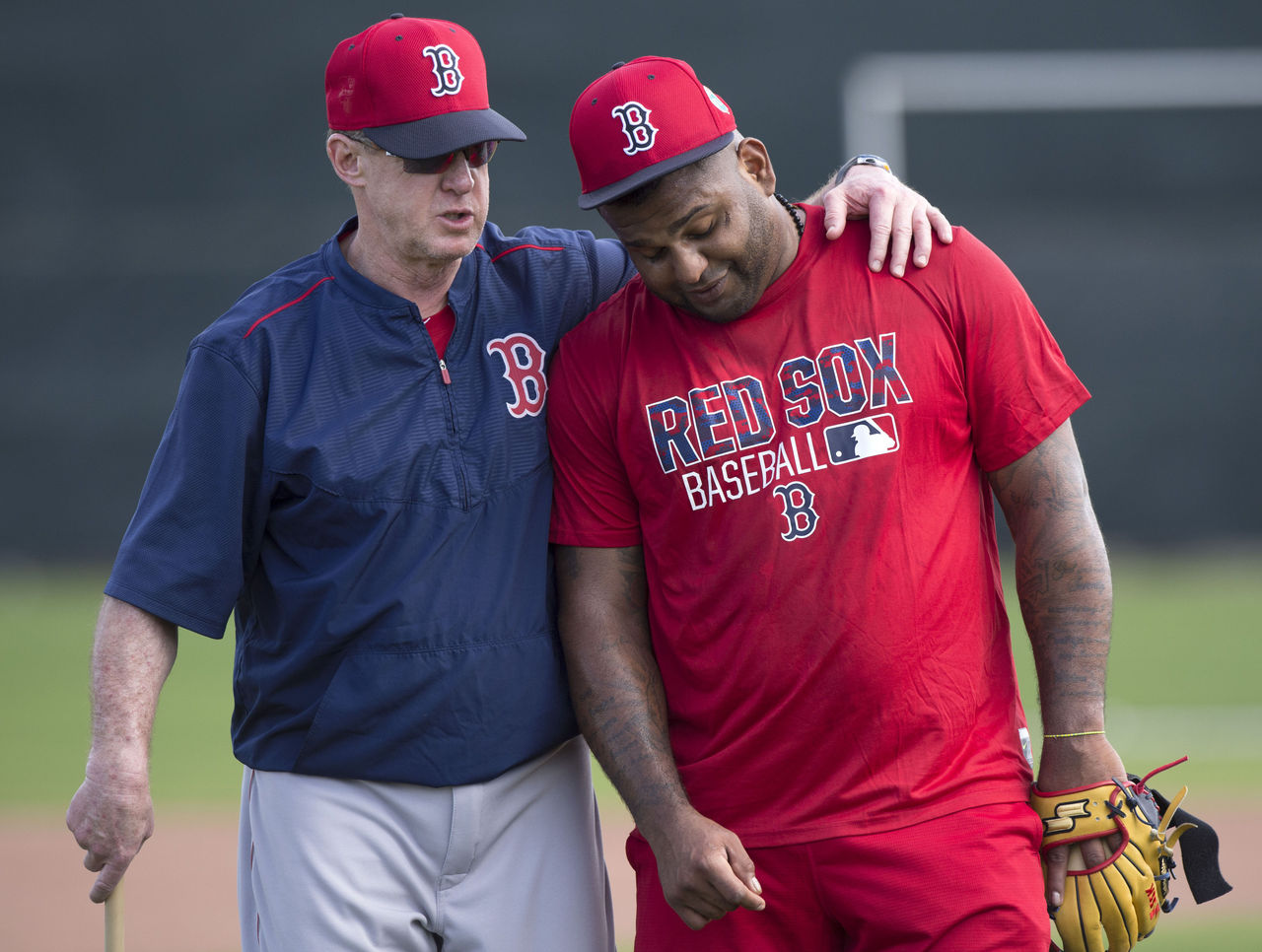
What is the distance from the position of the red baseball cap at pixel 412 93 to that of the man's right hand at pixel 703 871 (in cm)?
137

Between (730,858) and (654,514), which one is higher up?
(654,514)

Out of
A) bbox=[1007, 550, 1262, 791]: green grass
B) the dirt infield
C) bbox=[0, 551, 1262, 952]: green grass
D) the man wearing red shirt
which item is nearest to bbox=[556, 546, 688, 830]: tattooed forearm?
the man wearing red shirt

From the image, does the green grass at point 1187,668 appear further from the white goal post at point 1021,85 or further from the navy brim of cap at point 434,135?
the navy brim of cap at point 434,135

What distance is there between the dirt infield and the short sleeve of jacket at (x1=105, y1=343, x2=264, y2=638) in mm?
3416

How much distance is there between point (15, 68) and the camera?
13484 millimetres

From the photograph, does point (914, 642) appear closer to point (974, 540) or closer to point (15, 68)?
point (974, 540)

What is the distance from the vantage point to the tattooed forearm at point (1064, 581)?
99.7 inches

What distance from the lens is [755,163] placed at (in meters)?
2.70

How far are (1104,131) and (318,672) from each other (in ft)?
42.4

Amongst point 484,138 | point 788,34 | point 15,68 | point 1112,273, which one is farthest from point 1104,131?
point 484,138

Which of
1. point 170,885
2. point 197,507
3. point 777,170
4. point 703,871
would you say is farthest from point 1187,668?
point 197,507

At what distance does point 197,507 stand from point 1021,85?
12.8 m

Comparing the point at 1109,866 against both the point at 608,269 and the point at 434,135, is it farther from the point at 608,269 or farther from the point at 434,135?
the point at 434,135

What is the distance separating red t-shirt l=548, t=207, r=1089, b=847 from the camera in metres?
2.52
